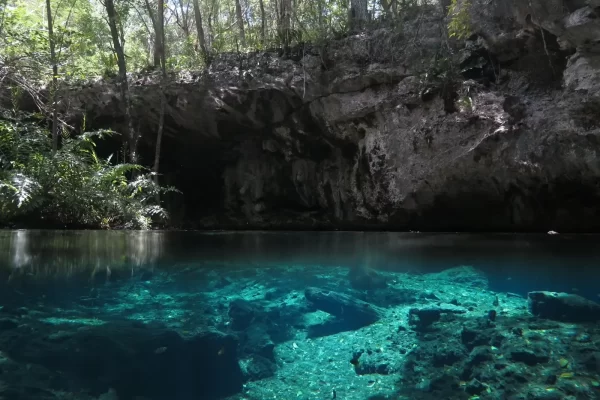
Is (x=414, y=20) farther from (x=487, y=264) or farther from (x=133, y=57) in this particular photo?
(x=133, y=57)

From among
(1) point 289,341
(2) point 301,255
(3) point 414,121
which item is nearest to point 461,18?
(2) point 301,255

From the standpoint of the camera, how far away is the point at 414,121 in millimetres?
9688

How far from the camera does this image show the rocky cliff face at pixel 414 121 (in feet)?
26.1

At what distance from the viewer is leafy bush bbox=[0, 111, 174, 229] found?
8289mm

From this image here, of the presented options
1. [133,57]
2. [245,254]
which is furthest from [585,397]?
[133,57]

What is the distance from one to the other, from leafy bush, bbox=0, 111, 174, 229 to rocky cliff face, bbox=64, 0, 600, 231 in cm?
358

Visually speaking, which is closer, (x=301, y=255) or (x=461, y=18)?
(x=461, y=18)

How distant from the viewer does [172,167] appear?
50.1ft

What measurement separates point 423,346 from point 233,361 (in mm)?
1322

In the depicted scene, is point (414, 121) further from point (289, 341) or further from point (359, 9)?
point (289, 341)

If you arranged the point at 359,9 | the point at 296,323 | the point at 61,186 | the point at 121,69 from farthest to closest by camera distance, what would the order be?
the point at 359,9, the point at 121,69, the point at 61,186, the point at 296,323

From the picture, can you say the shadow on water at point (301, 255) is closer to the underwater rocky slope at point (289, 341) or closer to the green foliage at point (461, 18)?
the underwater rocky slope at point (289, 341)

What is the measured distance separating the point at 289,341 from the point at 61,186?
729 centimetres

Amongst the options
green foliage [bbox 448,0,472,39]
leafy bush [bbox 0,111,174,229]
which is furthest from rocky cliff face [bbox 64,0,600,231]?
leafy bush [bbox 0,111,174,229]
